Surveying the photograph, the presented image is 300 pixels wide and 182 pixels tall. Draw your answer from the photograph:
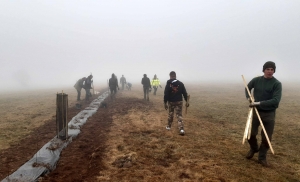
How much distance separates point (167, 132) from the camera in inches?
351

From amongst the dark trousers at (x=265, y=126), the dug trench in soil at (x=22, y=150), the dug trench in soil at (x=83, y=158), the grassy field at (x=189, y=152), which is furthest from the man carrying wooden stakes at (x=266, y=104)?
the dug trench in soil at (x=22, y=150)

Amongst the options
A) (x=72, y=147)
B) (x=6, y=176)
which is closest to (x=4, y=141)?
(x=72, y=147)

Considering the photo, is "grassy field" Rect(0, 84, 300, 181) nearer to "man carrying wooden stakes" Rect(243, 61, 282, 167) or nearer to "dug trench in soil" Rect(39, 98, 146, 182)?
"dug trench in soil" Rect(39, 98, 146, 182)

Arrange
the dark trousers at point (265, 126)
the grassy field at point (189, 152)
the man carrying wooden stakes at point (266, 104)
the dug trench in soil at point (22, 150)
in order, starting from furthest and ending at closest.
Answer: the dug trench in soil at point (22, 150)
the dark trousers at point (265, 126)
the man carrying wooden stakes at point (266, 104)
the grassy field at point (189, 152)

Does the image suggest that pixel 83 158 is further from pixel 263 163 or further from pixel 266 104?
pixel 266 104

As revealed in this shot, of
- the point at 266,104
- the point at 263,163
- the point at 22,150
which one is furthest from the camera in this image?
the point at 22,150

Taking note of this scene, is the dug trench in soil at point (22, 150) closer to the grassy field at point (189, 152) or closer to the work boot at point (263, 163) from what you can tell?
the grassy field at point (189, 152)

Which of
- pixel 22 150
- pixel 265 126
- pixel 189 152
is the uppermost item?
pixel 265 126

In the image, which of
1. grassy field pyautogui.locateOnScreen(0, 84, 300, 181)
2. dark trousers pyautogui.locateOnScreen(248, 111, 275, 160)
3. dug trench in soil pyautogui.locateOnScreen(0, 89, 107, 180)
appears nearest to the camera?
grassy field pyautogui.locateOnScreen(0, 84, 300, 181)

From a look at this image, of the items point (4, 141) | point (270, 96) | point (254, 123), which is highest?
point (270, 96)

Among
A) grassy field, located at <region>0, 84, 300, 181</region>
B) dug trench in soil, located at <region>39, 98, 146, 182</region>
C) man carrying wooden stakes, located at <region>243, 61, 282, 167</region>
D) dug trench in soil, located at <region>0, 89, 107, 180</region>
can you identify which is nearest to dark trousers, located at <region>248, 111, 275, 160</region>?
man carrying wooden stakes, located at <region>243, 61, 282, 167</region>

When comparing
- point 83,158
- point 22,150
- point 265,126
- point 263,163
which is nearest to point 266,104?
point 265,126

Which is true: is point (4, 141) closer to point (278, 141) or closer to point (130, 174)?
point (130, 174)

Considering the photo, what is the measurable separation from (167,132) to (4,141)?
6.21m
